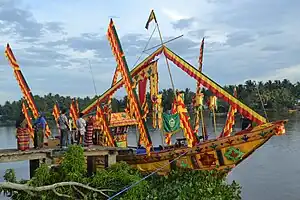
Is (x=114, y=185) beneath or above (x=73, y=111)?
beneath

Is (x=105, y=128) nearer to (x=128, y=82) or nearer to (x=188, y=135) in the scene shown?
(x=128, y=82)

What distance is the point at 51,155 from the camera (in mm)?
11750

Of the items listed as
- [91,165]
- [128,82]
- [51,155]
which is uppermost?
[128,82]

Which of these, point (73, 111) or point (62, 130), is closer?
point (62, 130)

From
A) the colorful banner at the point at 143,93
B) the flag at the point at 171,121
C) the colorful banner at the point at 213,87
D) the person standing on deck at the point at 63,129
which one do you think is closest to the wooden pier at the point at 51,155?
the person standing on deck at the point at 63,129

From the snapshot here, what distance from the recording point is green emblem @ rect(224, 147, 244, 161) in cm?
1218

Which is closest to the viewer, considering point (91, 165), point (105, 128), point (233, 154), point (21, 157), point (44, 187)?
point (44, 187)

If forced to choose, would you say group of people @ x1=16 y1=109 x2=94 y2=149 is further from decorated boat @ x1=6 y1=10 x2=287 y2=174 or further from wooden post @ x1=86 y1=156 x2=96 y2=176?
decorated boat @ x1=6 y1=10 x2=287 y2=174

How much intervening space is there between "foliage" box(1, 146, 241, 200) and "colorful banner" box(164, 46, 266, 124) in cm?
230

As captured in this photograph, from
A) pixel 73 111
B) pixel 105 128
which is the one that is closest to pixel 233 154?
pixel 105 128

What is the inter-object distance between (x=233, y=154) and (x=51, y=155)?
5.34m

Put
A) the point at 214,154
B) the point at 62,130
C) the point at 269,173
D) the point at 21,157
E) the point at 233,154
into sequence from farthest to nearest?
the point at 269,173
the point at 62,130
the point at 214,154
the point at 233,154
the point at 21,157

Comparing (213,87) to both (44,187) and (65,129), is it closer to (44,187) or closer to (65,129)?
(65,129)

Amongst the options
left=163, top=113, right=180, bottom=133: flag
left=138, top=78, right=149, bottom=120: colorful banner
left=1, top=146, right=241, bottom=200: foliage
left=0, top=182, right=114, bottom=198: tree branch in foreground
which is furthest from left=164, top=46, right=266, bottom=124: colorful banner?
left=0, top=182, right=114, bottom=198: tree branch in foreground
